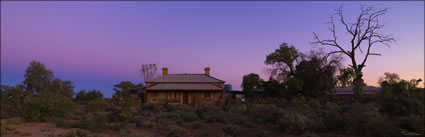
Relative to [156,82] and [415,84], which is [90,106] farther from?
[415,84]

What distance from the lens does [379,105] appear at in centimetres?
1283

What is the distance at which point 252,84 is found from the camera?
2973cm

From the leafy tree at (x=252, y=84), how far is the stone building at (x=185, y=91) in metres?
2.54

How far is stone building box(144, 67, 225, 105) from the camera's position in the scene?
27984 mm

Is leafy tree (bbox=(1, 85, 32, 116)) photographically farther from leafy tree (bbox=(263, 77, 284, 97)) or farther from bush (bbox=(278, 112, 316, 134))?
leafy tree (bbox=(263, 77, 284, 97))

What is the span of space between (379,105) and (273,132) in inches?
215

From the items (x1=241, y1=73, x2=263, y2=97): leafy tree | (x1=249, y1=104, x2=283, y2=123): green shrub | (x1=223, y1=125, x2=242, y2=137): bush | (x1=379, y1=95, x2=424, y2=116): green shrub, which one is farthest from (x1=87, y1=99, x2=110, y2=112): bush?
(x1=379, y1=95, x2=424, y2=116): green shrub

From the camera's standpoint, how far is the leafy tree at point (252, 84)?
29750 millimetres

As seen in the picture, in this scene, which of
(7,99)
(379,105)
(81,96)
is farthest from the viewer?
(81,96)

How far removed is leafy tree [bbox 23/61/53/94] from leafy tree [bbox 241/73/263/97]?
19.0 meters

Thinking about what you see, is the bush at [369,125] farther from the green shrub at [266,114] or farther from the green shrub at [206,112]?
the green shrub at [206,112]

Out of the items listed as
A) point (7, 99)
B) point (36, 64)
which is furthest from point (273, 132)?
point (36, 64)

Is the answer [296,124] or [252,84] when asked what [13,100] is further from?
[252,84]

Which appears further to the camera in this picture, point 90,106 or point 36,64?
point 36,64
